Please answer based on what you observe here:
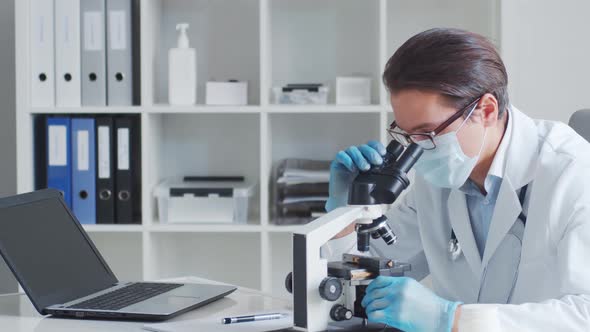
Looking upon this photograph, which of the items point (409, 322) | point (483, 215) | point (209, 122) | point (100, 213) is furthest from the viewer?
point (209, 122)

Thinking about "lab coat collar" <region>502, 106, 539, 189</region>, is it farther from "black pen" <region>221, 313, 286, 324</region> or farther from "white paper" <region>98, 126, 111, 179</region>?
"white paper" <region>98, 126, 111, 179</region>

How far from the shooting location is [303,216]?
2.74 metres

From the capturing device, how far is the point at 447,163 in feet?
5.39

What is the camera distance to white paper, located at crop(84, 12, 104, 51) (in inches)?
105

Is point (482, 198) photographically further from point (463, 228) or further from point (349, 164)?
point (349, 164)

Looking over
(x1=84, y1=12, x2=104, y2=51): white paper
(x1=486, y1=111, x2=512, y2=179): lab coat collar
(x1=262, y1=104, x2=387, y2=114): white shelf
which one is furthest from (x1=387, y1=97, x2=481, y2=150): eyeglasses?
(x1=84, y1=12, x2=104, y2=51): white paper

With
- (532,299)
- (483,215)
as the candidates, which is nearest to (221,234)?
(483,215)

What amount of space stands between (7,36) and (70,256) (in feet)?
5.16

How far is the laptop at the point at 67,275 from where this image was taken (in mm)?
1527

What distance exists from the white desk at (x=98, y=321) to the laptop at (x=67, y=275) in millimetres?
17

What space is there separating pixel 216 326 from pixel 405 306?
0.35m

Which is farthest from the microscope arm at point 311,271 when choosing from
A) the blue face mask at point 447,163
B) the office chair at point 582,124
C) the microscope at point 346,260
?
the office chair at point 582,124

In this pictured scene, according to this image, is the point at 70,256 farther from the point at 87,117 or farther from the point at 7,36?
the point at 7,36

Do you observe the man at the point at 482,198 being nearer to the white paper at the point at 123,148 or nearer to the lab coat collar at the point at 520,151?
the lab coat collar at the point at 520,151
